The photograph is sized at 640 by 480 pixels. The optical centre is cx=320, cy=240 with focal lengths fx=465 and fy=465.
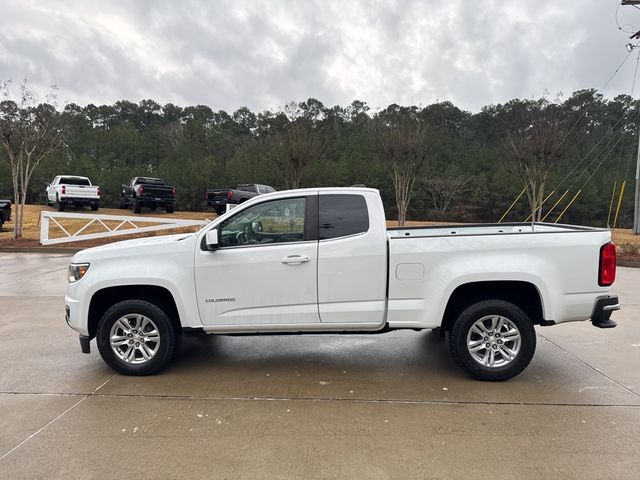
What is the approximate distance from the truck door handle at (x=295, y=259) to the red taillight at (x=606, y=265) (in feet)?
9.04

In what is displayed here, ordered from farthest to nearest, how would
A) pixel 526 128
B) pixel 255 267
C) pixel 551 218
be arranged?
pixel 551 218, pixel 526 128, pixel 255 267

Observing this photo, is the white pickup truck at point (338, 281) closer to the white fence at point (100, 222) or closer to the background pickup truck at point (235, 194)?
the white fence at point (100, 222)

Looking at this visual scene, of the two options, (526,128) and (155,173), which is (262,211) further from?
(155,173)

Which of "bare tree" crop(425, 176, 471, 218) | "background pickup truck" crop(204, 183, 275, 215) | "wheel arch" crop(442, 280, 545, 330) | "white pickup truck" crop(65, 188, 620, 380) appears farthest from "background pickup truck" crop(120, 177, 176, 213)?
"bare tree" crop(425, 176, 471, 218)

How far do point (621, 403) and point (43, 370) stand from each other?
5580mm

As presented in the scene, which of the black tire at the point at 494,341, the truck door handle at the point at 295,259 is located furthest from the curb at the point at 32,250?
the black tire at the point at 494,341

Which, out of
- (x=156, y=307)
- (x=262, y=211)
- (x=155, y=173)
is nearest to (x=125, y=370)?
(x=156, y=307)

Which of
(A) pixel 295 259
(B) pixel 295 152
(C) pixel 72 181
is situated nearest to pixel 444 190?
(B) pixel 295 152

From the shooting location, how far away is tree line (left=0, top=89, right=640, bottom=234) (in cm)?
2512

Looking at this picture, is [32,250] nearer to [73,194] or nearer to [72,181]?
[73,194]

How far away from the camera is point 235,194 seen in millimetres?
24094

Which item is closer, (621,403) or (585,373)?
(621,403)

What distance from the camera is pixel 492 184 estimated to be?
161 ft

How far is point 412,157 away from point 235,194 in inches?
376
